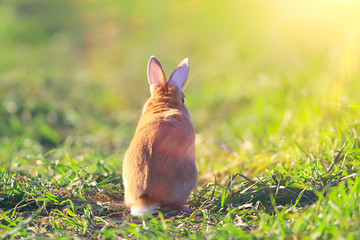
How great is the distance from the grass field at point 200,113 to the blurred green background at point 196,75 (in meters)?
0.03

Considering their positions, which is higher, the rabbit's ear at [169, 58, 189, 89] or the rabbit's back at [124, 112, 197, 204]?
the rabbit's ear at [169, 58, 189, 89]

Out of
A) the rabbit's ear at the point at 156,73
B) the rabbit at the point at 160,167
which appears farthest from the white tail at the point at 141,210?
the rabbit's ear at the point at 156,73

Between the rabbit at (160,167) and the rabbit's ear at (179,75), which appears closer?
the rabbit at (160,167)

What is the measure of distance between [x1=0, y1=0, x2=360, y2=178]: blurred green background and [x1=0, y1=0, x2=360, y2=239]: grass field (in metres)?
0.03

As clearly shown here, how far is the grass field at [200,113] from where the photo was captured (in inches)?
105

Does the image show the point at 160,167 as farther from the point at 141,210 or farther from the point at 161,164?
the point at 141,210

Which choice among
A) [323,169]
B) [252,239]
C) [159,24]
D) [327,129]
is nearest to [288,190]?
[323,169]

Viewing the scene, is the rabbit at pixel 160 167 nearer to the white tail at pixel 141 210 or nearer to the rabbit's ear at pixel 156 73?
the white tail at pixel 141 210

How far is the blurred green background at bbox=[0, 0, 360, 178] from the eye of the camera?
4.43m

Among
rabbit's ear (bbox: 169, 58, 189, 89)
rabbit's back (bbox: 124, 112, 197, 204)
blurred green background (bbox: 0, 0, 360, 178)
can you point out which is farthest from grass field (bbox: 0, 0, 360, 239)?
rabbit's ear (bbox: 169, 58, 189, 89)

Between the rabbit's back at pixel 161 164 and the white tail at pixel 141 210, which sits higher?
the rabbit's back at pixel 161 164

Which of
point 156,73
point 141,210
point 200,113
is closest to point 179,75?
point 156,73

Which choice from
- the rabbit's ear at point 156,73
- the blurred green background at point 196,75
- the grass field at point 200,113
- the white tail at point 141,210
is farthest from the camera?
the blurred green background at point 196,75

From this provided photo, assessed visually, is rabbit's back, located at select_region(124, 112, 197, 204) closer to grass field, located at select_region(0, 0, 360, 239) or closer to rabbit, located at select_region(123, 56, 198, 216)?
rabbit, located at select_region(123, 56, 198, 216)
